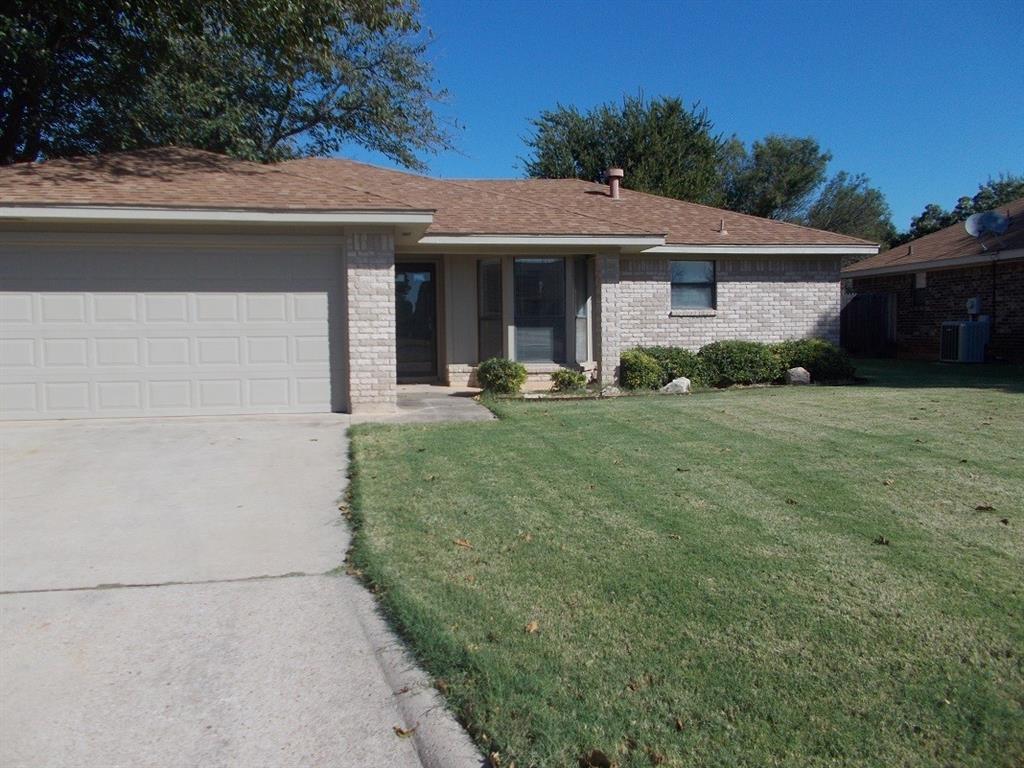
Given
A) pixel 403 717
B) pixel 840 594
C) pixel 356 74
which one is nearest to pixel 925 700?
pixel 840 594

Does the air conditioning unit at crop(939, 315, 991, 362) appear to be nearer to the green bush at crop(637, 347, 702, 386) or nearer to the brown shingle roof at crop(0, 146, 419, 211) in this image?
the green bush at crop(637, 347, 702, 386)

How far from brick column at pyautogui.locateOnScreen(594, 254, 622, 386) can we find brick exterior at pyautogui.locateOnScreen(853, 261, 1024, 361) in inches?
428

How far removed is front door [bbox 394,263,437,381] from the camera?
16156 millimetres

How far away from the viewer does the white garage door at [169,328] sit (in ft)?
37.0

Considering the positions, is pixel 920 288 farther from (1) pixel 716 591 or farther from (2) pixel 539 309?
(1) pixel 716 591

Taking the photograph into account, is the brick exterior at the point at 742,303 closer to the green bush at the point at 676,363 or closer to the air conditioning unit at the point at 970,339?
the green bush at the point at 676,363

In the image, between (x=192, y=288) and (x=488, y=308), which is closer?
(x=192, y=288)

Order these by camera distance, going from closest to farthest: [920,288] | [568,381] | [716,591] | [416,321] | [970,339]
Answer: [716,591] < [568,381] < [416,321] < [970,339] < [920,288]

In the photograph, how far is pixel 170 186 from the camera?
11.8 m

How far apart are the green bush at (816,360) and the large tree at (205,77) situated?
31.5 feet

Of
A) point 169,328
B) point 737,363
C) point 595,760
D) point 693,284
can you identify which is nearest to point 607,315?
point 737,363

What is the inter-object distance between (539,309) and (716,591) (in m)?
11.3

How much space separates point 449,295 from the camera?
51.8 feet

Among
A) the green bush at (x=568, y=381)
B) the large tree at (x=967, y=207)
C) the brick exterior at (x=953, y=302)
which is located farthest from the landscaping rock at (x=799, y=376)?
the large tree at (x=967, y=207)
